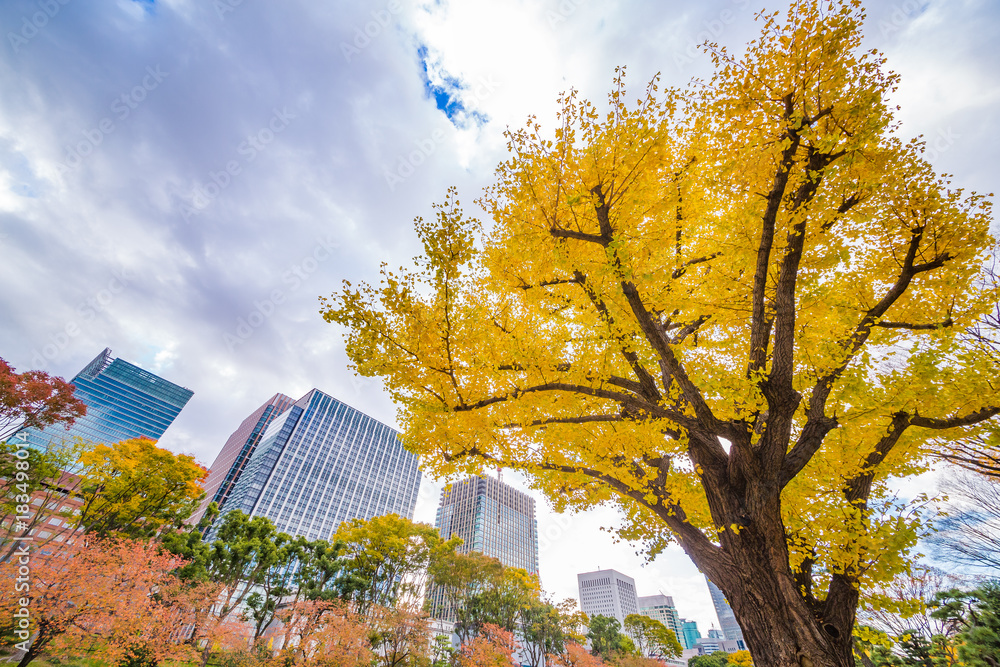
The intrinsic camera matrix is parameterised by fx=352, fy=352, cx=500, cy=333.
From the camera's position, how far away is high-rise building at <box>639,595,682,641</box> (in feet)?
349

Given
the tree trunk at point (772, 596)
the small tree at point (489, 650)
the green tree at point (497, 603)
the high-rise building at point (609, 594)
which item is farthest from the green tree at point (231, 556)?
the high-rise building at point (609, 594)

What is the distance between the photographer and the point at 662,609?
108 meters

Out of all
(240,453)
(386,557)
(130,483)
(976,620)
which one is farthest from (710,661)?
(240,453)

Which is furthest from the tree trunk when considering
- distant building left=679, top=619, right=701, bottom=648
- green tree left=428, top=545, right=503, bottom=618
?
distant building left=679, top=619, right=701, bottom=648

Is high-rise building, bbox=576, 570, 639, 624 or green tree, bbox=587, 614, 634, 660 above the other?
high-rise building, bbox=576, 570, 639, 624

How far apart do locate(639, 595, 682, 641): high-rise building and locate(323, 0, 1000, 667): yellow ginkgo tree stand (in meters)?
128

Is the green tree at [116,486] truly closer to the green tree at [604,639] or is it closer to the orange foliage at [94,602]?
the orange foliage at [94,602]

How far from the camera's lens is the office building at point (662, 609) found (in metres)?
106

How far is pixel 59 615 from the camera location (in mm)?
9602

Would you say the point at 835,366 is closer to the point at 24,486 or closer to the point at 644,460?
the point at 644,460

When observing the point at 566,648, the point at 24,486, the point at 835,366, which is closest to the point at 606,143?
the point at 835,366

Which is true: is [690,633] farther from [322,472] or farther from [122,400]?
[122,400]

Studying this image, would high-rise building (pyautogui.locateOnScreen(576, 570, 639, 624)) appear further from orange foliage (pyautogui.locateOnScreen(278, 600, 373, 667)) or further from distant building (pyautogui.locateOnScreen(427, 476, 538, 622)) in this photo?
orange foliage (pyautogui.locateOnScreen(278, 600, 373, 667))

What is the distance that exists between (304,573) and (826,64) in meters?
26.1
